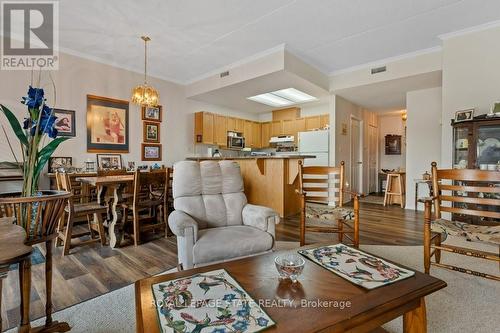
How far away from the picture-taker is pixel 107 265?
2.35m

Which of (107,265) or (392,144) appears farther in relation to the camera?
(392,144)

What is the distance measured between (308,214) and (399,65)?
3.38 meters

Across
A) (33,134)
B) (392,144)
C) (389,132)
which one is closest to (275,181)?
(33,134)

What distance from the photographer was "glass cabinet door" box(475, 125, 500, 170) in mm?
2902

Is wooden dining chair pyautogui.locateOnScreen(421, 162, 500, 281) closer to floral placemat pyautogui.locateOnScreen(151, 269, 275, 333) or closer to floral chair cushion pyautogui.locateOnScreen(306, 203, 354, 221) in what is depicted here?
floral chair cushion pyautogui.locateOnScreen(306, 203, 354, 221)

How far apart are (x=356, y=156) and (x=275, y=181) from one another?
3232 mm

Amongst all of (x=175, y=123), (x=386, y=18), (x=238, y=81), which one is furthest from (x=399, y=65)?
(x=175, y=123)

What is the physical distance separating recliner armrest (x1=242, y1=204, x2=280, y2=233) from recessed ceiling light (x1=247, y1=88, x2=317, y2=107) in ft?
11.5

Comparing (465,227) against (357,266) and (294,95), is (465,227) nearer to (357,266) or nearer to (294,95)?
(357,266)

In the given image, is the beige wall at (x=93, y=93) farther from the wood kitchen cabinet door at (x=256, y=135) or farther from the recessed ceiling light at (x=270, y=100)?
the wood kitchen cabinet door at (x=256, y=135)

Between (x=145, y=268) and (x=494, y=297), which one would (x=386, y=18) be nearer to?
(x=494, y=297)

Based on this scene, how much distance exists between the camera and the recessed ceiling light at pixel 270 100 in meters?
5.57

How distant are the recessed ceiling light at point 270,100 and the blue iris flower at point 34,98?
4543 millimetres

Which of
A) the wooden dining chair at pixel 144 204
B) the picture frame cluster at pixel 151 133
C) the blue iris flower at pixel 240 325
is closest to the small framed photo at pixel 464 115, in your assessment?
the blue iris flower at pixel 240 325
